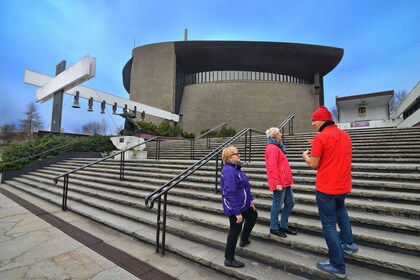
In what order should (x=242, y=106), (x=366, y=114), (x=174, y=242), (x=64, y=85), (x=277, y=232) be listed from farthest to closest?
(x=242, y=106)
(x=366, y=114)
(x=64, y=85)
(x=174, y=242)
(x=277, y=232)

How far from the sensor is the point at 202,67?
107 feet

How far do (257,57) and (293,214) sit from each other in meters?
29.8

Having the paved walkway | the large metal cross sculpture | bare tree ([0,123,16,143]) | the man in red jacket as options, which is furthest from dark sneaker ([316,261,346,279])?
bare tree ([0,123,16,143])

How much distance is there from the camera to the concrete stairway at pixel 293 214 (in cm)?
249

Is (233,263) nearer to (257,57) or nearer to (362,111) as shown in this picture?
(362,111)

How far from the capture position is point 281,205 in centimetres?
298

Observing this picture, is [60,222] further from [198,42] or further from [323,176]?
[198,42]

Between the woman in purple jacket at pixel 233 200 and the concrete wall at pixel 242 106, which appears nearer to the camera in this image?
the woman in purple jacket at pixel 233 200

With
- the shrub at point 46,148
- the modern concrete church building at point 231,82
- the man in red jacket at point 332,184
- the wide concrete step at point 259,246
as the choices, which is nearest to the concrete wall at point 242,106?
the modern concrete church building at point 231,82

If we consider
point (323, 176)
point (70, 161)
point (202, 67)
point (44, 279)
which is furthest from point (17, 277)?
point (202, 67)

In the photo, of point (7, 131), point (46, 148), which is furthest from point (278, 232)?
point (7, 131)

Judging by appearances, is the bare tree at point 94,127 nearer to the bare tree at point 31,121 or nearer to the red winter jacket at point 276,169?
the bare tree at point 31,121

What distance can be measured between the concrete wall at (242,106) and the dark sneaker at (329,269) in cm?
2731

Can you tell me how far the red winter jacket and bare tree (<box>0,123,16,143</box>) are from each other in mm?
41724
